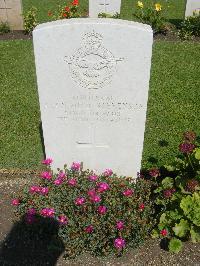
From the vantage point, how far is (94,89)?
12.2 feet

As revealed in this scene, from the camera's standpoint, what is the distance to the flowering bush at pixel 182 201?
11.3 feet

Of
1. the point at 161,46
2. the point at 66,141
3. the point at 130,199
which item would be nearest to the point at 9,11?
the point at 161,46

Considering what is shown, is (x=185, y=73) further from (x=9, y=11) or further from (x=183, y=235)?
(x=9, y=11)

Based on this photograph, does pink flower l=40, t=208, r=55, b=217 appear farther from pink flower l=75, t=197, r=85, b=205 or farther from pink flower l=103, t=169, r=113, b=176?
pink flower l=103, t=169, r=113, b=176

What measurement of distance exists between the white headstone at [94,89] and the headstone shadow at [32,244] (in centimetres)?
83

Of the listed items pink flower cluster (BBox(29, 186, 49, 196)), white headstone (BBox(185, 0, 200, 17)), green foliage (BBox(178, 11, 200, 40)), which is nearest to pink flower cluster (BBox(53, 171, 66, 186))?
pink flower cluster (BBox(29, 186, 49, 196))

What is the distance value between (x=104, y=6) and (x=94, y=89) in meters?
7.80

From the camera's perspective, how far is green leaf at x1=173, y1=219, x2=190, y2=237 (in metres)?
3.46

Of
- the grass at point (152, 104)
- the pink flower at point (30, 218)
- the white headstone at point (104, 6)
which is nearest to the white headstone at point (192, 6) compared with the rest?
the grass at point (152, 104)

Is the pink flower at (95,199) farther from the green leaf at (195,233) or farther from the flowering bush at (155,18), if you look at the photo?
the flowering bush at (155,18)

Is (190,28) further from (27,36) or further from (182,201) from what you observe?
(182,201)

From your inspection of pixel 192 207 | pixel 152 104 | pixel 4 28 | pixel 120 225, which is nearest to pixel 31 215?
pixel 120 225

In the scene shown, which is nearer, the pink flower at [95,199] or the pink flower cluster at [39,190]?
the pink flower at [95,199]

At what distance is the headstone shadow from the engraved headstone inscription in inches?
320
